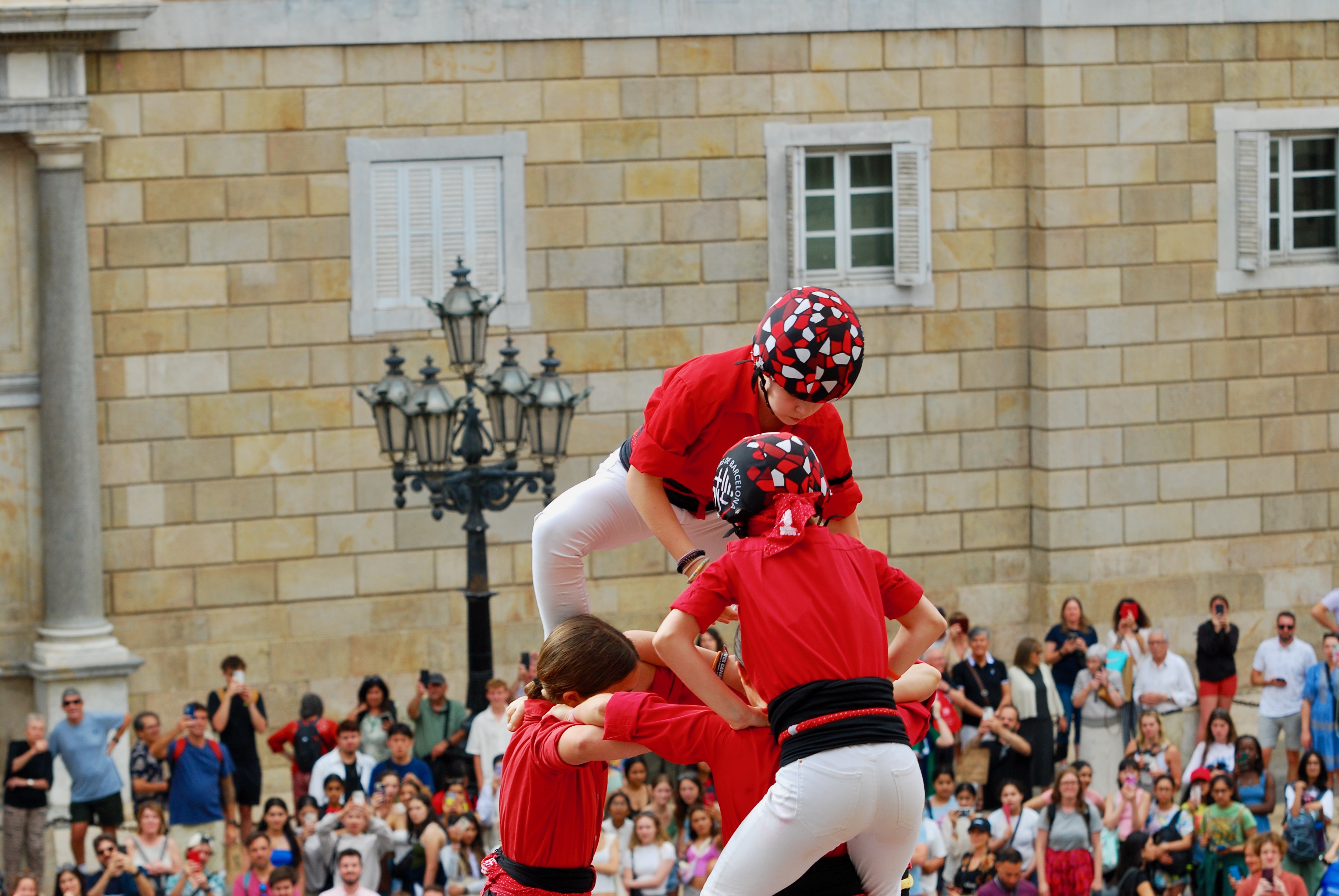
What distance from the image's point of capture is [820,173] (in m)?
15.5

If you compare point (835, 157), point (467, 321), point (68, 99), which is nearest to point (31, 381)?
point (68, 99)

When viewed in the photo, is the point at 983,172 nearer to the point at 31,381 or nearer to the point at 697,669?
the point at 31,381

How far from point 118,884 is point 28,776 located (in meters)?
1.55

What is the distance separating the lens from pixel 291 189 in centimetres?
1443

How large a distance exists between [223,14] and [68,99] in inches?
47.9

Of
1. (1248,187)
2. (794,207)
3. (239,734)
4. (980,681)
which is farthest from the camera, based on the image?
(1248,187)

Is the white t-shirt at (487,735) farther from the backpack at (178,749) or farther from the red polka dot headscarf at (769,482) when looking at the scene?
the red polka dot headscarf at (769,482)

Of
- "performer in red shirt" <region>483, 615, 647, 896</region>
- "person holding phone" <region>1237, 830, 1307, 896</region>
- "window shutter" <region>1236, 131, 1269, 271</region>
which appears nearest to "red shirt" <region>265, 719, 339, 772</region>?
"person holding phone" <region>1237, 830, 1307, 896</region>

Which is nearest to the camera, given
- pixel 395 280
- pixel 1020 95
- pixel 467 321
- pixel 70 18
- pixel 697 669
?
pixel 697 669

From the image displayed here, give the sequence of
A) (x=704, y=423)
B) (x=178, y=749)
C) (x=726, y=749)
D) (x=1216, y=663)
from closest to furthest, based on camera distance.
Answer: (x=726, y=749) → (x=704, y=423) → (x=178, y=749) → (x=1216, y=663)

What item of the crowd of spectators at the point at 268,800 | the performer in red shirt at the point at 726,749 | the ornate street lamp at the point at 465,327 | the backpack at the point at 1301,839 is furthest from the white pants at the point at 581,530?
the backpack at the point at 1301,839

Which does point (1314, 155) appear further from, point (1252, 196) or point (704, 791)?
point (704, 791)

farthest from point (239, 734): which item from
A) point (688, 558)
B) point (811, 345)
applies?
point (811, 345)

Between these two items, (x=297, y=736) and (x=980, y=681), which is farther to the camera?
(x=980, y=681)
